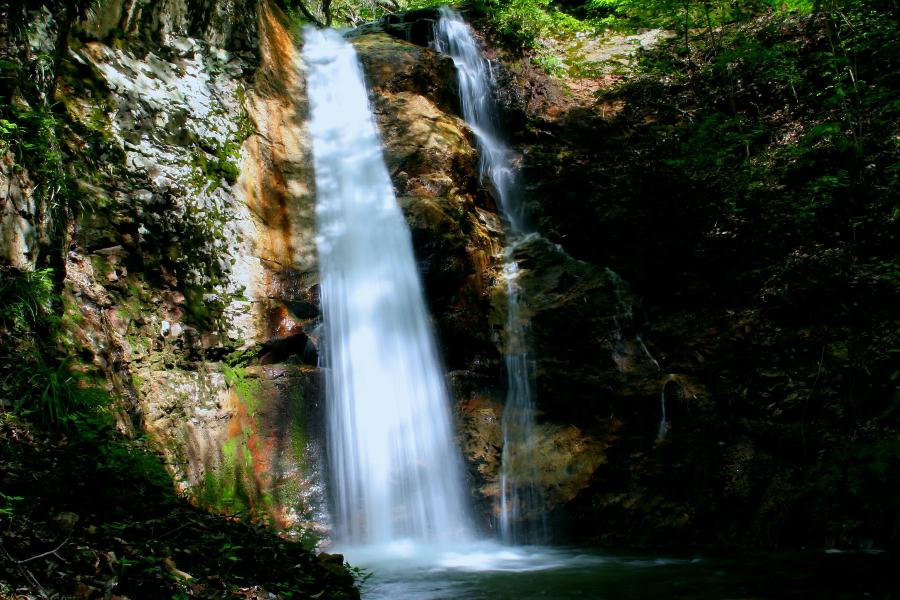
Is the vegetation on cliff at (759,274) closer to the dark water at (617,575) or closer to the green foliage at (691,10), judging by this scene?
the green foliage at (691,10)

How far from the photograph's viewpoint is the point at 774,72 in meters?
9.14

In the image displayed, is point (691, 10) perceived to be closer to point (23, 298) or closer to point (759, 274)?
point (759, 274)

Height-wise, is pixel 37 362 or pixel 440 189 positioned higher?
pixel 440 189

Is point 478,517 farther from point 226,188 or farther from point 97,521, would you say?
point 226,188

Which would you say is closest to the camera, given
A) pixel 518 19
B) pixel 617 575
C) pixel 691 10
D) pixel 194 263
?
pixel 617 575

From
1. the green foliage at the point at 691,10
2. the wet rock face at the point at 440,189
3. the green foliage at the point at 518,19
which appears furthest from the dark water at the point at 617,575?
the green foliage at the point at 518,19

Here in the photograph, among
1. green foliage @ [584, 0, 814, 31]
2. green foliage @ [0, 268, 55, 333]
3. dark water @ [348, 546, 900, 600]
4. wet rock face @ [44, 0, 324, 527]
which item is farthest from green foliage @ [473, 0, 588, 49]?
green foliage @ [0, 268, 55, 333]

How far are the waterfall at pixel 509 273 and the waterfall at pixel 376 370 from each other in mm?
621

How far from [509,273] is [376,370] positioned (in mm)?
2500

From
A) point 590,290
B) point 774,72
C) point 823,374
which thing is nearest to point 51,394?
point 590,290

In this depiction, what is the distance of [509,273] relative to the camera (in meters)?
8.73

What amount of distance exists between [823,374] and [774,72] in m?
4.91

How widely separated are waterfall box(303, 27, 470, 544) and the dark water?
1.83 ft

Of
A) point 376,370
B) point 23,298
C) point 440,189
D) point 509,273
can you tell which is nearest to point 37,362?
point 23,298
